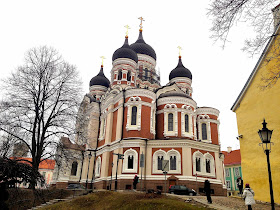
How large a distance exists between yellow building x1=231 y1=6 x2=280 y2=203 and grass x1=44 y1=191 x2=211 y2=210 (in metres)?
3.83

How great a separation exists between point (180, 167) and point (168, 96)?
30.3 feet

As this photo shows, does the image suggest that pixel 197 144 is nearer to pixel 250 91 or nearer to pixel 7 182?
pixel 250 91

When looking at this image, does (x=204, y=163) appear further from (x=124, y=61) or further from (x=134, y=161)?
(x=124, y=61)

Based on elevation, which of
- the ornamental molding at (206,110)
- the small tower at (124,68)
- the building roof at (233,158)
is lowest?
the building roof at (233,158)

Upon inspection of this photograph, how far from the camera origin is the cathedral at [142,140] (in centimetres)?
2427

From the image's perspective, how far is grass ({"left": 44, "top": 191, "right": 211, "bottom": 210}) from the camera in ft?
37.0

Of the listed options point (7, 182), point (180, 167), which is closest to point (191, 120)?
point (180, 167)

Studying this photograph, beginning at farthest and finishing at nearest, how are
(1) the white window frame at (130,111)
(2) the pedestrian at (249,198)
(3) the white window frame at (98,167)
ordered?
(3) the white window frame at (98,167) → (1) the white window frame at (130,111) → (2) the pedestrian at (249,198)

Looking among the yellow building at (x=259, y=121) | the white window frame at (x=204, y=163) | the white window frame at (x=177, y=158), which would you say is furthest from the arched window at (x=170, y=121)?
the yellow building at (x=259, y=121)

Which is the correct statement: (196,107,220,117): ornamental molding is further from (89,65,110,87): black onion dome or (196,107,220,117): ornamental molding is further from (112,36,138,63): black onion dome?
(89,65,110,87): black onion dome

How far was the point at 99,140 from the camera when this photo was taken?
32.2 m

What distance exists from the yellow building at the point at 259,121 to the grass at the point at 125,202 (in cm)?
383

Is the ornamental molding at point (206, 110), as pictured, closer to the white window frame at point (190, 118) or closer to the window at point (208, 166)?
the white window frame at point (190, 118)

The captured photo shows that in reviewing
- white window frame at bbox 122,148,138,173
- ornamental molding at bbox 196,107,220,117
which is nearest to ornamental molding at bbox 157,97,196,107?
ornamental molding at bbox 196,107,220,117
